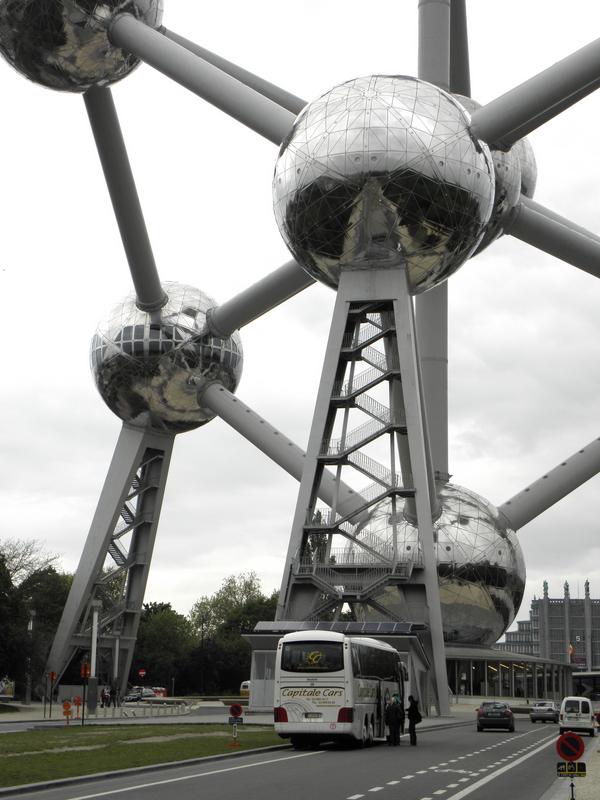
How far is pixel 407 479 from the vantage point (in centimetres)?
3250

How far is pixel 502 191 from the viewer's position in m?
34.0

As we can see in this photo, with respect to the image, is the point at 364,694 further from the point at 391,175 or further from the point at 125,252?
the point at 125,252

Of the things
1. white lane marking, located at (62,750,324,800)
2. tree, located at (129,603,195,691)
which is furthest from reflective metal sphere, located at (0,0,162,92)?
tree, located at (129,603,195,691)

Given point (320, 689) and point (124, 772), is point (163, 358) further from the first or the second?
point (124, 772)

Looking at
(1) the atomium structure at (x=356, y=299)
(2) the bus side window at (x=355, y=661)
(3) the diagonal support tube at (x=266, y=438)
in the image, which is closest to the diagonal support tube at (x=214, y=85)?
(1) the atomium structure at (x=356, y=299)

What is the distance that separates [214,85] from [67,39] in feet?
16.3

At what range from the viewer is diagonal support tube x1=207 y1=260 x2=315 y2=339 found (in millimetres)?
37094

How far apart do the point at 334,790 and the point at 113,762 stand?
423cm

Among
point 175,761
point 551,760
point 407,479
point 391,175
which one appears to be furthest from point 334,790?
point 407,479

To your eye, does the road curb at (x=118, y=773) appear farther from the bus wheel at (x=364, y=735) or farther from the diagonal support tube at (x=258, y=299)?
the diagonal support tube at (x=258, y=299)

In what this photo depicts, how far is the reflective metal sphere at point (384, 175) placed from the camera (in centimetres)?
2803

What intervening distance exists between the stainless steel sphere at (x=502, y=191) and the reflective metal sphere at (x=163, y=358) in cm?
1000

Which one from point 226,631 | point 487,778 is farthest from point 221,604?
point 487,778

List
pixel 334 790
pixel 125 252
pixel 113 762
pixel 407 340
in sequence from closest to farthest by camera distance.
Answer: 1. pixel 334 790
2. pixel 113 762
3. pixel 407 340
4. pixel 125 252
